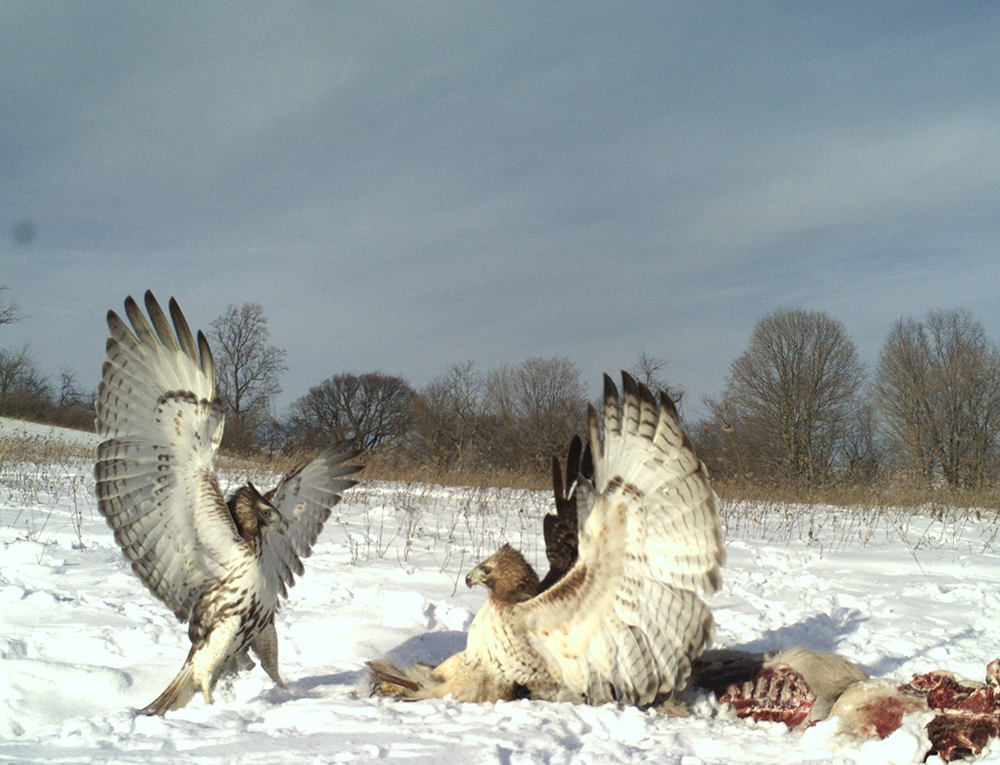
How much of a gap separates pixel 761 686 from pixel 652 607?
730mm

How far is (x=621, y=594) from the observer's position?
129 inches

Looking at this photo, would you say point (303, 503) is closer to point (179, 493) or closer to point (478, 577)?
point (179, 493)

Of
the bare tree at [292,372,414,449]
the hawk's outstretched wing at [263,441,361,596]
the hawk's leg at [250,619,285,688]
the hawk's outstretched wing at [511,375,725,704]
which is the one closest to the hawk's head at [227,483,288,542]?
the hawk's outstretched wing at [263,441,361,596]

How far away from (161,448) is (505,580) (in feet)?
6.18

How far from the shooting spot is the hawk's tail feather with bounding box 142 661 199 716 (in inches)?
124

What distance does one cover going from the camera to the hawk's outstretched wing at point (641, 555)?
10.5 feet

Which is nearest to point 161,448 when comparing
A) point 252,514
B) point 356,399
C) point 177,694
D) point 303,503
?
point 252,514

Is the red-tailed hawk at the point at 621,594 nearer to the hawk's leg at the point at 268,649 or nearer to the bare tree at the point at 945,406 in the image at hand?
the hawk's leg at the point at 268,649

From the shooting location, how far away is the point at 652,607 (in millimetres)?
3289

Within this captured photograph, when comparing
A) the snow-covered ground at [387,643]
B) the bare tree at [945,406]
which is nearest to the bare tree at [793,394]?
the bare tree at [945,406]

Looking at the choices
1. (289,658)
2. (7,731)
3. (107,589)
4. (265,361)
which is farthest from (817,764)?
(265,361)

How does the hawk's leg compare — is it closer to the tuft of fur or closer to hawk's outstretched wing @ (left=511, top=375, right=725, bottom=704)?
hawk's outstretched wing @ (left=511, top=375, right=725, bottom=704)

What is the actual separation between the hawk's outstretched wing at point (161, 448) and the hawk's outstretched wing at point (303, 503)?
18.9 inches

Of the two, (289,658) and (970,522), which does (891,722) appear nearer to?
(289,658)
